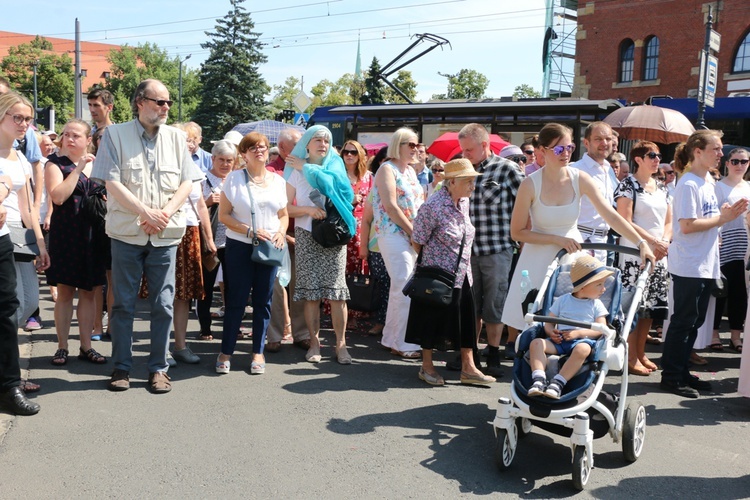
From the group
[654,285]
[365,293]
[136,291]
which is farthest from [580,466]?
[365,293]

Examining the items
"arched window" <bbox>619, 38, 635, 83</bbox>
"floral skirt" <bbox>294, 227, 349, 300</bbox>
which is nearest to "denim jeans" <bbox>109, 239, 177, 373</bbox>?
"floral skirt" <bbox>294, 227, 349, 300</bbox>

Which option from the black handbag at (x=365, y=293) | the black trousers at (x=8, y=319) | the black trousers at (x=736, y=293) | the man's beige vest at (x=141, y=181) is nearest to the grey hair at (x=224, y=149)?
the man's beige vest at (x=141, y=181)

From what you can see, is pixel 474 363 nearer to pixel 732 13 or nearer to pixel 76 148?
pixel 76 148

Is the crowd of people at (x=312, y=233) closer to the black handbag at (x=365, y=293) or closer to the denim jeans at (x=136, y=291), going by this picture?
the denim jeans at (x=136, y=291)

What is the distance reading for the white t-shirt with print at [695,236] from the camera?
613 cm

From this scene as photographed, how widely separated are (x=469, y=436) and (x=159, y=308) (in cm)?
259

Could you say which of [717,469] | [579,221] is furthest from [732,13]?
[717,469]

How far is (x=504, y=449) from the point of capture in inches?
168

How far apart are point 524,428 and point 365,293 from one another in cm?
375

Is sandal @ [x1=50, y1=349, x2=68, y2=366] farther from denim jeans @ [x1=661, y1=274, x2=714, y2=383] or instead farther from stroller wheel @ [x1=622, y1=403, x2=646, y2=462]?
denim jeans @ [x1=661, y1=274, x2=714, y2=383]

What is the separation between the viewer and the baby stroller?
4.14 m

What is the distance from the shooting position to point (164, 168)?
568cm

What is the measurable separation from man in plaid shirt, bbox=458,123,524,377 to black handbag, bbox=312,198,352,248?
1.20m

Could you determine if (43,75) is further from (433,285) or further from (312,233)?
(433,285)
